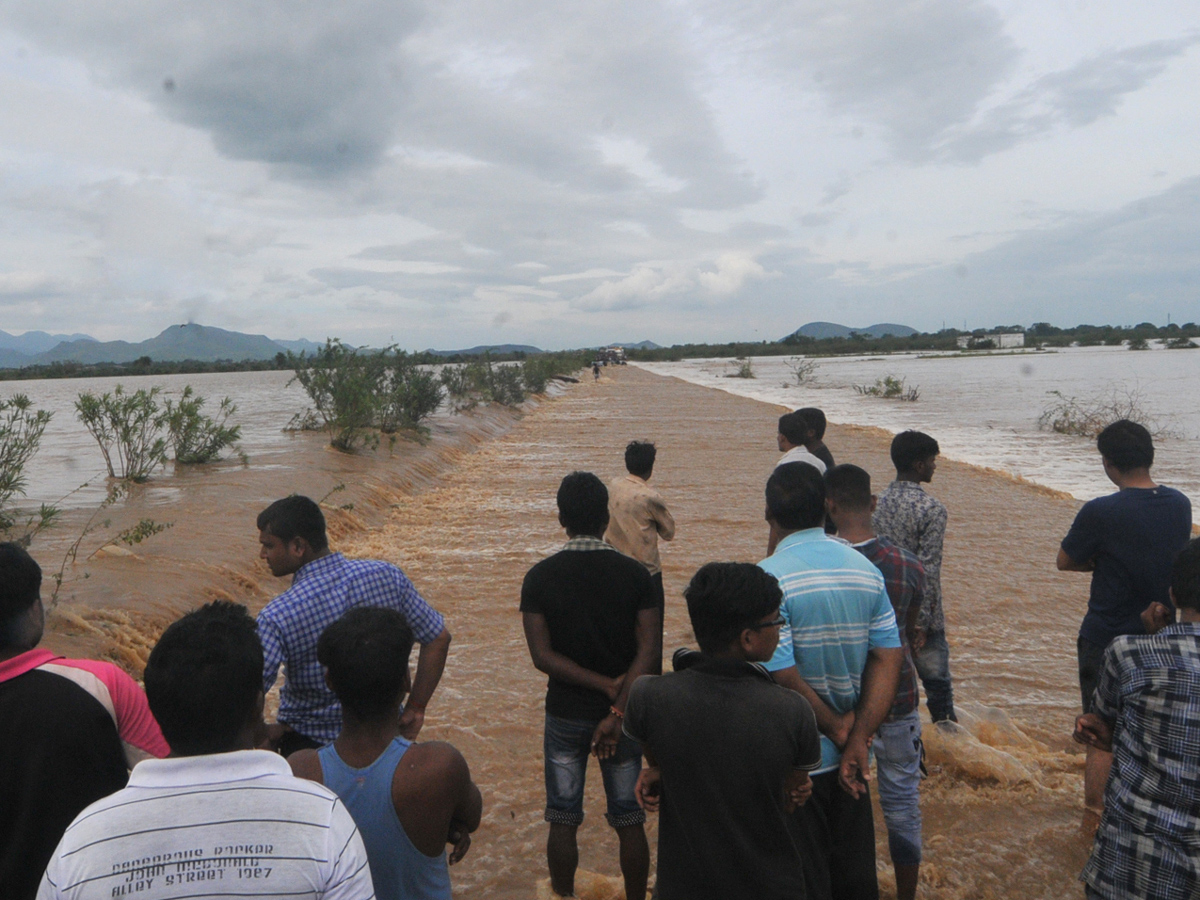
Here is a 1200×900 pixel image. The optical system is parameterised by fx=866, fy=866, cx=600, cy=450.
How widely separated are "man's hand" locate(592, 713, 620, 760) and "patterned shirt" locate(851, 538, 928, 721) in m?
1.07

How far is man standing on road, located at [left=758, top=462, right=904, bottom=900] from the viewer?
2.92m

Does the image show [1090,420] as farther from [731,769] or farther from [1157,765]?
[731,769]

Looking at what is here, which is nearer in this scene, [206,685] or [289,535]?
[206,685]

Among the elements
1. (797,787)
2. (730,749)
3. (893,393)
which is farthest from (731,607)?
(893,393)

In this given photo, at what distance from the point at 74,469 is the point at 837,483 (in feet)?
51.7

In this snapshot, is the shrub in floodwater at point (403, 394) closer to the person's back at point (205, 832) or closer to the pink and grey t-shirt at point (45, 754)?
the pink and grey t-shirt at point (45, 754)

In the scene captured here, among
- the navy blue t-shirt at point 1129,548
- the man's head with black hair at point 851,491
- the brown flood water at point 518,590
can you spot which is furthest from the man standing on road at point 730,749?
the navy blue t-shirt at point 1129,548

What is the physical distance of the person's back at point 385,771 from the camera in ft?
7.25

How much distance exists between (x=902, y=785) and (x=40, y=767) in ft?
9.48

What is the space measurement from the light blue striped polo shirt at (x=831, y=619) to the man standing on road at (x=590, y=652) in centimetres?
66

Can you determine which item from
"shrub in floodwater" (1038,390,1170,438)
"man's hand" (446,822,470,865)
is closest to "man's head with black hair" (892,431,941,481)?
"man's hand" (446,822,470,865)

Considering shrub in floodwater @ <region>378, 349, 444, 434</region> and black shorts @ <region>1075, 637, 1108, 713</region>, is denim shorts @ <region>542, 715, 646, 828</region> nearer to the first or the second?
black shorts @ <region>1075, 637, 1108, 713</region>

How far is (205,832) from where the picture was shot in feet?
5.19

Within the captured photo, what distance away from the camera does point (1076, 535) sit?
13.4 feet
